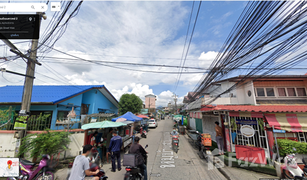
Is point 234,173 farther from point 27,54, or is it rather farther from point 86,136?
point 27,54

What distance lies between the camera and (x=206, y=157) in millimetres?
6754

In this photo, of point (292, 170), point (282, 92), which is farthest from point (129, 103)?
point (292, 170)

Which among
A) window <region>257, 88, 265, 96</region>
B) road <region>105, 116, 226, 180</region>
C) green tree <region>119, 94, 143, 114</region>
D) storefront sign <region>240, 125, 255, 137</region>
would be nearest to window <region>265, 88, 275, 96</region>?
window <region>257, 88, 265, 96</region>

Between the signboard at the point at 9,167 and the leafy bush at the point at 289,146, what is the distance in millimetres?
10341

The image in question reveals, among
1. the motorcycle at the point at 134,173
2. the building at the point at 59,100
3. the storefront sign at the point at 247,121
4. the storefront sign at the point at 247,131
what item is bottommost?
the motorcycle at the point at 134,173

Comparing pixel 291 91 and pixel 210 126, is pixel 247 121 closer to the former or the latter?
pixel 210 126

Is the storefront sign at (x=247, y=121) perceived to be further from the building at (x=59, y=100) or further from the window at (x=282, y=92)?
the building at (x=59, y=100)

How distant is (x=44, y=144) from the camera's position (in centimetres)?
479

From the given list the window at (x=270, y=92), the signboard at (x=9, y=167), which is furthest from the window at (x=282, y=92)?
the signboard at (x=9, y=167)

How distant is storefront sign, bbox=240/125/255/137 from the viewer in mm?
6219

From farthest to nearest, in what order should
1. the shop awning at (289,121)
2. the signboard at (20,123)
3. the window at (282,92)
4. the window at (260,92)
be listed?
the window at (260,92) → the window at (282,92) → the shop awning at (289,121) → the signboard at (20,123)

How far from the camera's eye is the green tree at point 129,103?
23.0 meters

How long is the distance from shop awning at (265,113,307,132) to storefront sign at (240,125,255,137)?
2.76 ft

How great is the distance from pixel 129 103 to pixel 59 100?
47.1ft
